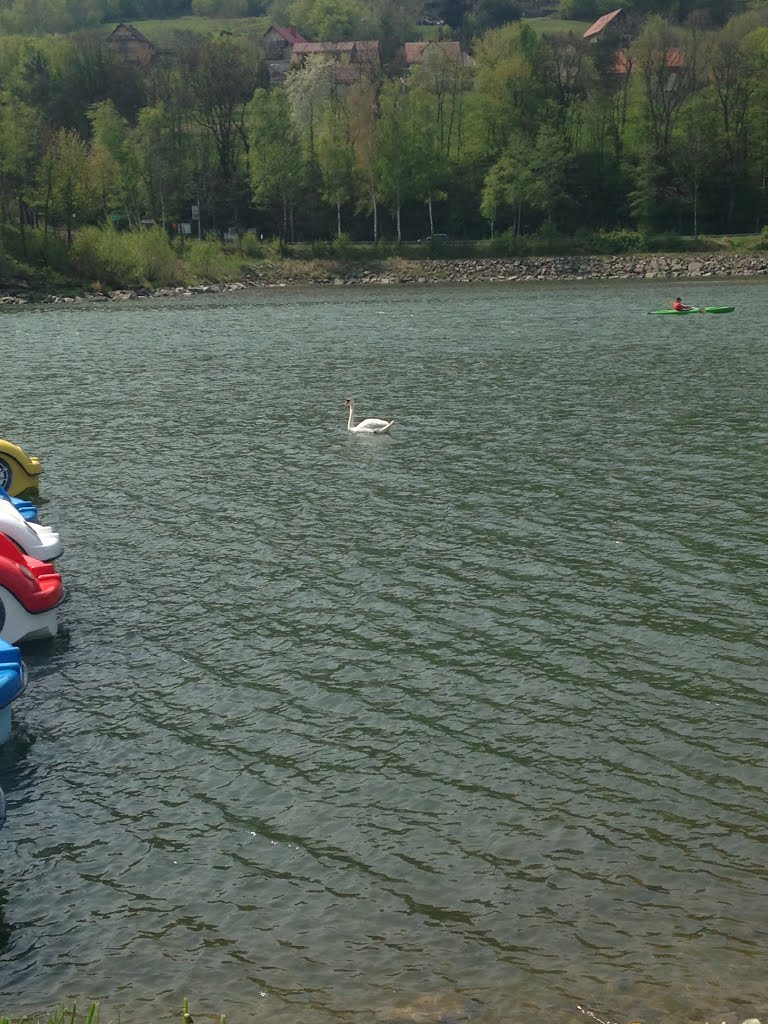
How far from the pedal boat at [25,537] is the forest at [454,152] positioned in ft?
357

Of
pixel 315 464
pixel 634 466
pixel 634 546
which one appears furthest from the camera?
pixel 315 464

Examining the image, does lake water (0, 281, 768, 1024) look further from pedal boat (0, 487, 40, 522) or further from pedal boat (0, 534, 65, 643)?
pedal boat (0, 487, 40, 522)

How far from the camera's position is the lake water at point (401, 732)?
12.4 meters

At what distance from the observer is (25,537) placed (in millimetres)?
23484

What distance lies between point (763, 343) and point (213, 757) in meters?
50.3

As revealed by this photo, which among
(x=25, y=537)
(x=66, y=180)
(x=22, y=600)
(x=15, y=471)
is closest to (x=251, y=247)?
(x=66, y=180)

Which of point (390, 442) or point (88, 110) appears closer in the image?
point (390, 442)

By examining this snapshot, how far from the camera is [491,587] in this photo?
77.7 feet

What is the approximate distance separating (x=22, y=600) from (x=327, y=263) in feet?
371

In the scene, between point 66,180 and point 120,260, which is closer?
point 120,260

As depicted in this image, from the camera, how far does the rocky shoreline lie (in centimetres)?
11244

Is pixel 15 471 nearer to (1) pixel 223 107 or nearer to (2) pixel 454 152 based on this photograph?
(2) pixel 454 152

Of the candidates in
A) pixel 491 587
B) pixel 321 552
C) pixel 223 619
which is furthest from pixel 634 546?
pixel 223 619

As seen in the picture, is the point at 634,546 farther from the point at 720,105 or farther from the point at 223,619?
the point at 720,105
